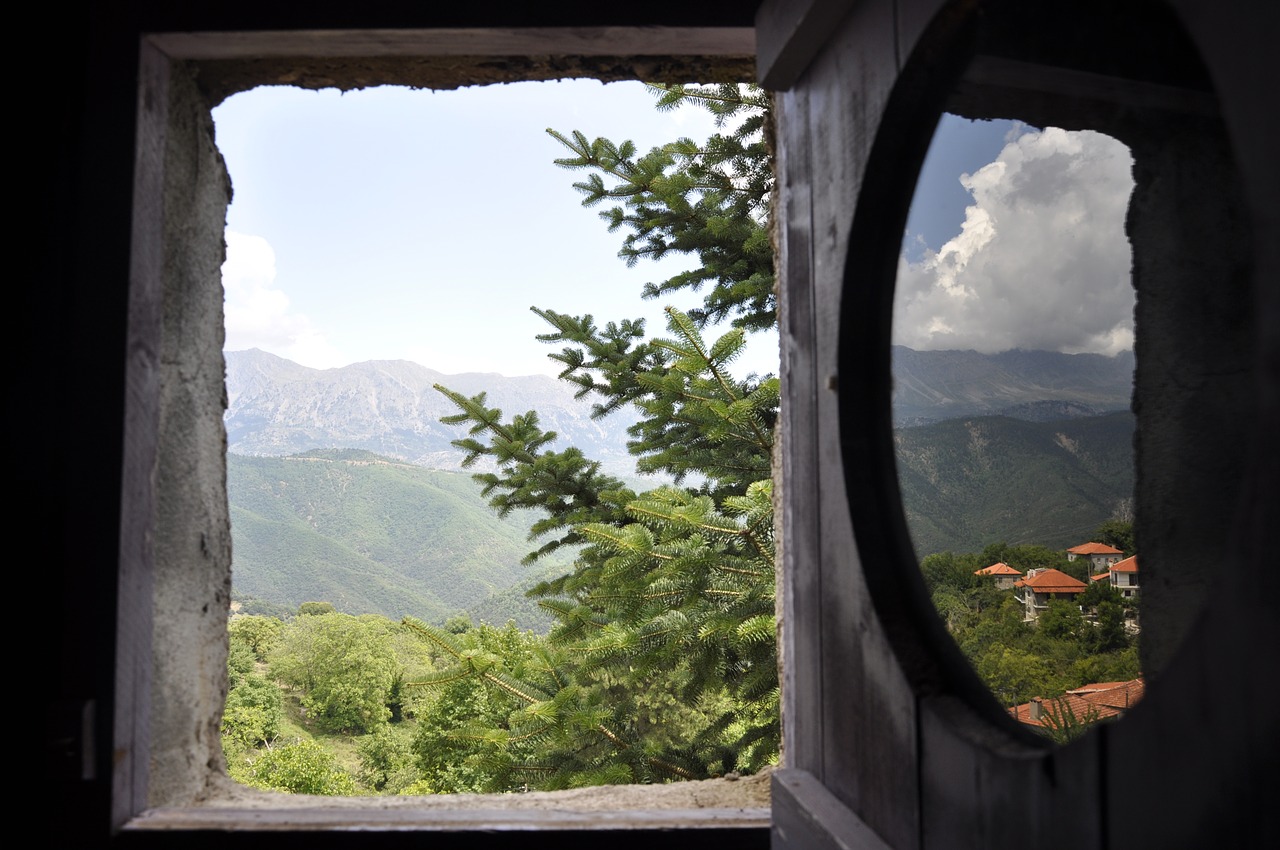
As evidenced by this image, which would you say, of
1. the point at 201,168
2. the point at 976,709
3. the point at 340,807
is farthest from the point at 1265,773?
the point at 201,168

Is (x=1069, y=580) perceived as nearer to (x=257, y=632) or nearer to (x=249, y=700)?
(x=249, y=700)

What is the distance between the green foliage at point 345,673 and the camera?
18.1m

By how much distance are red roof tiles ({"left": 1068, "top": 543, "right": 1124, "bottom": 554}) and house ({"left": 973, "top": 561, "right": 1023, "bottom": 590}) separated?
0.12 m

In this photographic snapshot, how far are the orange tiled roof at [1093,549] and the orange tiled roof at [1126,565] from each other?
2cm

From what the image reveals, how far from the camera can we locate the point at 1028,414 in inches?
55.2

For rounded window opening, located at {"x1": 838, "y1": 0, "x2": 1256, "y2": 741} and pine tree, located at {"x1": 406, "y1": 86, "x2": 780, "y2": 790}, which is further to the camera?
pine tree, located at {"x1": 406, "y1": 86, "x2": 780, "y2": 790}

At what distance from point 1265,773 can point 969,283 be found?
1098 mm

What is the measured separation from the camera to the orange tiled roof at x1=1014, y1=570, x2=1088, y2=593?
1.43 metres

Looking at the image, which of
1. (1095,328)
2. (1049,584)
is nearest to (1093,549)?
(1049,584)

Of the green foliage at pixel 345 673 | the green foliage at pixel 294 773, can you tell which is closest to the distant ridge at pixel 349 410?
the green foliage at pixel 345 673

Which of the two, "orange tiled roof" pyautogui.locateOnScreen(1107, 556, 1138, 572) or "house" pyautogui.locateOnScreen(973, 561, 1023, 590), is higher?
"orange tiled roof" pyautogui.locateOnScreen(1107, 556, 1138, 572)

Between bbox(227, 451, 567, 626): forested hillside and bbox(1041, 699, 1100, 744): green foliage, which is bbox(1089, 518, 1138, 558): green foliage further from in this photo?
bbox(227, 451, 567, 626): forested hillside

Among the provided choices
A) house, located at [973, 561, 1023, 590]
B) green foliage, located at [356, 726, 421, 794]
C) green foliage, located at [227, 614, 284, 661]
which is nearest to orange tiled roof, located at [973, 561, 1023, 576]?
house, located at [973, 561, 1023, 590]

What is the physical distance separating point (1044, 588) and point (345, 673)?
63.4ft
